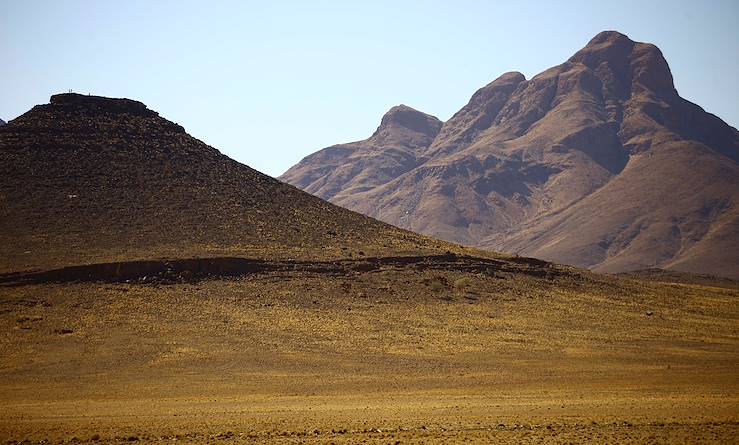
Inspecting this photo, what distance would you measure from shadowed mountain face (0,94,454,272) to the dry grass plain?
16.0 ft

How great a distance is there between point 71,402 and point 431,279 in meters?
30.1

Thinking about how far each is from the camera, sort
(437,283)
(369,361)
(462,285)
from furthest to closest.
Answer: (462,285) → (437,283) → (369,361)

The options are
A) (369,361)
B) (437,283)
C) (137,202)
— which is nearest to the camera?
(369,361)

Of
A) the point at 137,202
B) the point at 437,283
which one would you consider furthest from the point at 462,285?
the point at 137,202

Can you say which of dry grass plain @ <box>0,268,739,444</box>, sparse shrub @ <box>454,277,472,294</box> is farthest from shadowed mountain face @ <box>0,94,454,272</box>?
sparse shrub @ <box>454,277,472,294</box>

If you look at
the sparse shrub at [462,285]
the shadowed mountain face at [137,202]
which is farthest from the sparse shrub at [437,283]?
the shadowed mountain face at [137,202]

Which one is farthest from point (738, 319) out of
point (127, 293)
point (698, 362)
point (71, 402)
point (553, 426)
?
point (71, 402)

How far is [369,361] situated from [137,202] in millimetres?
27517

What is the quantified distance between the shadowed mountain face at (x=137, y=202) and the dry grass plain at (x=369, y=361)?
489 cm

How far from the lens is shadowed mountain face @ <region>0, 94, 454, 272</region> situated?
181 ft

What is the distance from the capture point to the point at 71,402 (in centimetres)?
3269

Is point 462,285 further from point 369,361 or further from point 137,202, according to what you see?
point 137,202

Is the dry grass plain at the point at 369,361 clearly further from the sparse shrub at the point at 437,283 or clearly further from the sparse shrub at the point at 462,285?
the sparse shrub at the point at 462,285

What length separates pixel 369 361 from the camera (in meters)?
41.7
